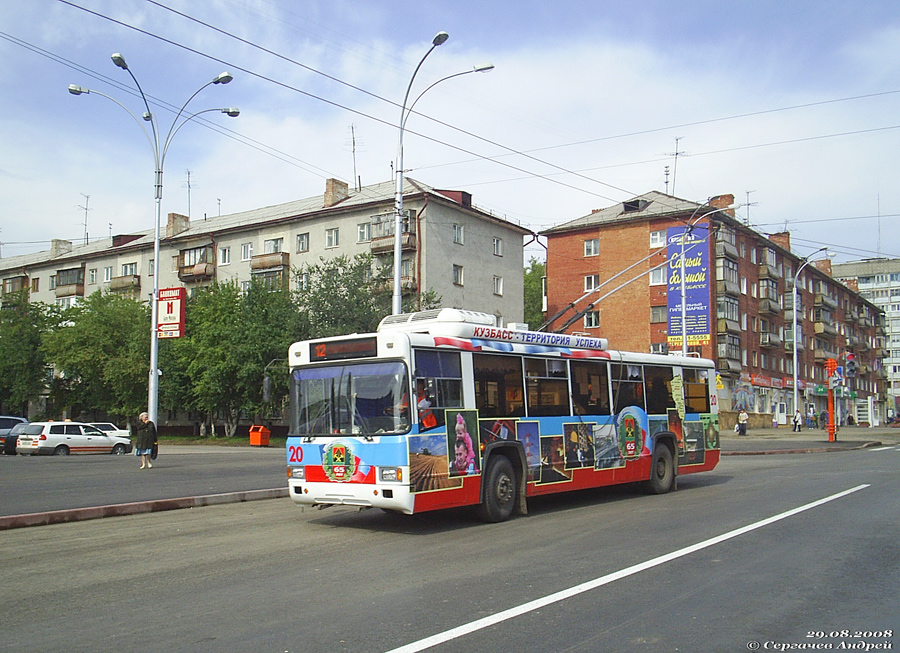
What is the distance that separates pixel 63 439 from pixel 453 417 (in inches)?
1203

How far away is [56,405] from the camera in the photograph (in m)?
63.3

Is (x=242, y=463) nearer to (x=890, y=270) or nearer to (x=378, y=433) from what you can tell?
(x=378, y=433)

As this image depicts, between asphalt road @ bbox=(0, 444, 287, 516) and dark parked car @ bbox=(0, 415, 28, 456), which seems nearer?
asphalt road @ bbox=(0, 444, 287, 516)

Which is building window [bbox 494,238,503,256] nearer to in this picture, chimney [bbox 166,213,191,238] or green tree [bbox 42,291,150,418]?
green tree [bbox 42,291,150,418]

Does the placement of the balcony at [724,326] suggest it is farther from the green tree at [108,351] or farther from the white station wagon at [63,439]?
the white station wagon at [63,439]

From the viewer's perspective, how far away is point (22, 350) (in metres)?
61.8

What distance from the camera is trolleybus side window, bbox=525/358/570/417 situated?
12422mm

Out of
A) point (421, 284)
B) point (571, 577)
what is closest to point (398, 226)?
point (571, 577)

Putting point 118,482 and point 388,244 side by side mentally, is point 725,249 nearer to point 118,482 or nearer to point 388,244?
point 388,244

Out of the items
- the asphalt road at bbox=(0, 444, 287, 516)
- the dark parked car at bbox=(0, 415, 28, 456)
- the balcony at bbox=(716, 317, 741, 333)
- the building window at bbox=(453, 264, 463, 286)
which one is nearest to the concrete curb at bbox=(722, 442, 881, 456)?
the asphalt road at bbox=(0, 444, 287, 516)

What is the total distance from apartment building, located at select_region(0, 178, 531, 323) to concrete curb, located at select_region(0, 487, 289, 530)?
88.5 ft

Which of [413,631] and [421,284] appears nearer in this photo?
[413,631]

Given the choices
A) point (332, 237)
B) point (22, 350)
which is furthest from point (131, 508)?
point (22, 350)

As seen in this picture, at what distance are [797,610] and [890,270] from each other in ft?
472
